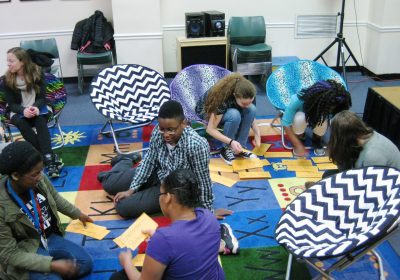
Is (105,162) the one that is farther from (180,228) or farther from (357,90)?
(357,90)

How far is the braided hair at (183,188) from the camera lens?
1809mm

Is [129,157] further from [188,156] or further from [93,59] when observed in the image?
[93,59]

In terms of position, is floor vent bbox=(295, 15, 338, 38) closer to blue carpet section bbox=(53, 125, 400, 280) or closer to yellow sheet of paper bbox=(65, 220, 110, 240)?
blue carpet section bbox=(53, 125, 400, 280)

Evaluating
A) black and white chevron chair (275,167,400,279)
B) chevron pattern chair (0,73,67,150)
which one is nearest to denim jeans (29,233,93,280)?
black and white chevron chair (275,167,400,279)

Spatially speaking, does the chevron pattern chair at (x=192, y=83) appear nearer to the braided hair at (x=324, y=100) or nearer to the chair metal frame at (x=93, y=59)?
the braided hair at (x=324, y=100)

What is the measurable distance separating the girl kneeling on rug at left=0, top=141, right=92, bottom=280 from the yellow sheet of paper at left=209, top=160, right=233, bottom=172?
5.27 ft

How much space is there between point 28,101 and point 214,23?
8.94 ft

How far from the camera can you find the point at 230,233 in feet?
9.12

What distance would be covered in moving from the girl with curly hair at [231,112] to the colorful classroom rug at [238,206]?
30cm

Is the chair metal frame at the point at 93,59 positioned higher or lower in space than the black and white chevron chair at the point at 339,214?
higher

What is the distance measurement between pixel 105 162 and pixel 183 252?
7.90 ft

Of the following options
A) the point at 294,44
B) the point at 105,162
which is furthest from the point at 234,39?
the point at 105,162

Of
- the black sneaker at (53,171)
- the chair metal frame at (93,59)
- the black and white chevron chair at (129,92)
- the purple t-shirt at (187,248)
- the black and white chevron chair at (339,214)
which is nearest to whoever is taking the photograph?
the purple t-shirt at (187,248)

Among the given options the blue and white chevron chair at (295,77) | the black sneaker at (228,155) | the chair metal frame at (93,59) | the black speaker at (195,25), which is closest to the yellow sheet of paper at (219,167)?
the black sneaker at (228,155)
